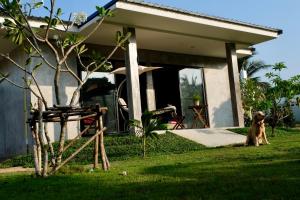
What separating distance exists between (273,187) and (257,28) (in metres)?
11.1

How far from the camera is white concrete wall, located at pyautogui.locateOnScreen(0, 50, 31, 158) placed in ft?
43.2

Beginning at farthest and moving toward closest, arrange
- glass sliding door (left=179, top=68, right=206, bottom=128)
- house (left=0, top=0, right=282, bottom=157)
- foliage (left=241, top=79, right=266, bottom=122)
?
foliage (left=241, top=79, right=266, bottom=122) < glass sliding door (left=179, top=68, right=206, bottom=128) < house (left=0, top=0, right=282, bottom=157)

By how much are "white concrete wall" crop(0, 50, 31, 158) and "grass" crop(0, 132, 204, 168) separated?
3.00 metres

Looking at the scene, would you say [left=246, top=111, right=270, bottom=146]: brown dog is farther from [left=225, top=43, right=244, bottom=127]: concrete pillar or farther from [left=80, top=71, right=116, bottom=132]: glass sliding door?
[left=80, top=71, right=116, bottom=132]: glass sliding door

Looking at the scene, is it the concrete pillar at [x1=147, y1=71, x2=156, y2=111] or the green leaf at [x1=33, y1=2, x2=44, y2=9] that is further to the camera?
the concrete pillar at [x1=147, y1=71, x2=156, y2=111]

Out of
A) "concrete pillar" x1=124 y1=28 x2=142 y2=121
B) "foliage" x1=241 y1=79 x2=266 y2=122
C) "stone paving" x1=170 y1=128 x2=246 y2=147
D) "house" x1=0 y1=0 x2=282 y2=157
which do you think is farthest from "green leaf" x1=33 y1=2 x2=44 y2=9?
"foliage" x1=241 y1=79 x2=266 y2=122

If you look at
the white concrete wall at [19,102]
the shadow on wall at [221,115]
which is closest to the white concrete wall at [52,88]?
the white concrete wall at [19,102]

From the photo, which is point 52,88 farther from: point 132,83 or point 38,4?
point 38,4

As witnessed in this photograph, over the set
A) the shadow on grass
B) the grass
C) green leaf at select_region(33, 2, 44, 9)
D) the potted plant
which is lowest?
the shadow on grass

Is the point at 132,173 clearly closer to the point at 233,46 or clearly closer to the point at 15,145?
the point at 15,145

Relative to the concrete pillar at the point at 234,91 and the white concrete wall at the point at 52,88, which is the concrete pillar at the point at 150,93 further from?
the white concrete wall at the point at 52,88

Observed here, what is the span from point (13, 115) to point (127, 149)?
5.64 m

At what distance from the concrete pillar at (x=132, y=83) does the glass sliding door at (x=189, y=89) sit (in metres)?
4.63

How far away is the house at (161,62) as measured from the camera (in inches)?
458
